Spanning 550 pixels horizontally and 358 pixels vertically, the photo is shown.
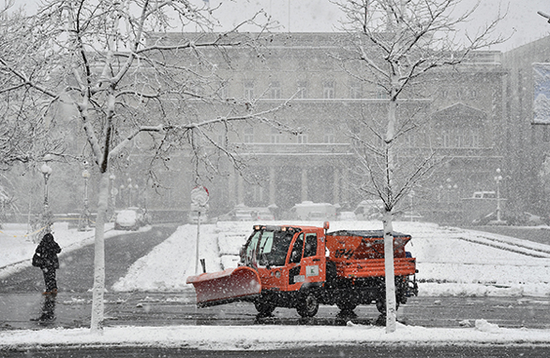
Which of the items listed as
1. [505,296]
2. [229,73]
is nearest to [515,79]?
[229,73]

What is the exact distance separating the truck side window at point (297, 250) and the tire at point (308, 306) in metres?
0.80

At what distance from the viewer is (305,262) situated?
11.9m

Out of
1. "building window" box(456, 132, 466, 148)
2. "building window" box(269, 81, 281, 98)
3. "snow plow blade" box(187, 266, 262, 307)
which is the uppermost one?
"building window" box(269, 81, 281, 98)

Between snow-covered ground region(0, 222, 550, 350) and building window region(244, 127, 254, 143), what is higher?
building window region(244, 127, 254, 143)

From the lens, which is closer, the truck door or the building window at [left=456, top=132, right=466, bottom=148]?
the truck door

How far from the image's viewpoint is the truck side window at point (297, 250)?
11.9 metres

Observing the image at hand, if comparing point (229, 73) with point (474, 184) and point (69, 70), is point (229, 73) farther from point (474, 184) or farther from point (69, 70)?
point (69, 70)

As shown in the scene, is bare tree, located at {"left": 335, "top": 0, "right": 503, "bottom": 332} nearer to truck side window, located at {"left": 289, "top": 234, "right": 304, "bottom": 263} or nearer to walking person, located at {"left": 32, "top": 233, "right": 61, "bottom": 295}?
truck side window, located at {"left": 289, "top": 234, "right": 304, "bottom": 263}

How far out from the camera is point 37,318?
11945 millimetres

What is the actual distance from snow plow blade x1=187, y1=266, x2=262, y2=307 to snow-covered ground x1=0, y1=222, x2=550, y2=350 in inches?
33.8

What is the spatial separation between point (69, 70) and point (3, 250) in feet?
62.2

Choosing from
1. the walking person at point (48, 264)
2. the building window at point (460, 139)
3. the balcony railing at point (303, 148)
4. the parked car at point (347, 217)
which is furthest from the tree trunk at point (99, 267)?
the building window at point (460, 139)

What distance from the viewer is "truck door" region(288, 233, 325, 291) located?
1181 centimetres

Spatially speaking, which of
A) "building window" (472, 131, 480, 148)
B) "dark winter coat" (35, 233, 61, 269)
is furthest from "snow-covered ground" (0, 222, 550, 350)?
"building window" (472, 131, 480, 148)
